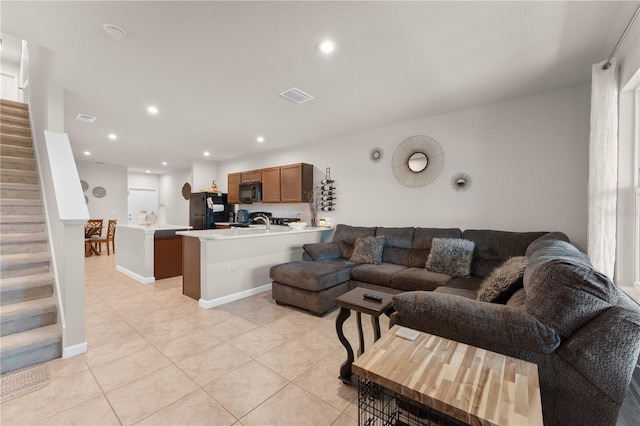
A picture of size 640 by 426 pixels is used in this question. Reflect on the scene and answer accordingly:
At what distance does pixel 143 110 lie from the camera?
3.64 meters

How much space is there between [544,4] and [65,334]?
4.29 metres

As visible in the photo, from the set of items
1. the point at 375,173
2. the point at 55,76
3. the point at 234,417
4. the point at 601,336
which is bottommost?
the point at 234,417

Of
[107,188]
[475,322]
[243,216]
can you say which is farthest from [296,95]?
[107,188]

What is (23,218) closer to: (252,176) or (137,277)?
(137,277)

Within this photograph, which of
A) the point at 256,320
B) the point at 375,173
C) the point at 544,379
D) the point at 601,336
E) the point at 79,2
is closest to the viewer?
the point at 601,336

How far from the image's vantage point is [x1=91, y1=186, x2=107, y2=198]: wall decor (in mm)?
7680

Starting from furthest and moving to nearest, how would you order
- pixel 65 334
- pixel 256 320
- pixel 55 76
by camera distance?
pixel 256 320, pixel 55 76, pixel 65 334

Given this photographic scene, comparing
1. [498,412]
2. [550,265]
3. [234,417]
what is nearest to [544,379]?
[550,265]

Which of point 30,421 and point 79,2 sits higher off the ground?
point 79,2

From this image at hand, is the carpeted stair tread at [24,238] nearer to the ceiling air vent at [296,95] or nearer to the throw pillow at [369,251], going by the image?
the ceiling air vent at [296,95]

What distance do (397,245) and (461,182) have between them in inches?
47.2

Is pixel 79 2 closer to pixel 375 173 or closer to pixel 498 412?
pixel 498 412

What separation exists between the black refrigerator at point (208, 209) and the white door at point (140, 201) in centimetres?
396

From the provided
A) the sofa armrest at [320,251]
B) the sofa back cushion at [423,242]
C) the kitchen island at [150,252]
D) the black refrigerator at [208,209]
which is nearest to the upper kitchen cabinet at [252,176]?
the black refrigerator at [208,209]
